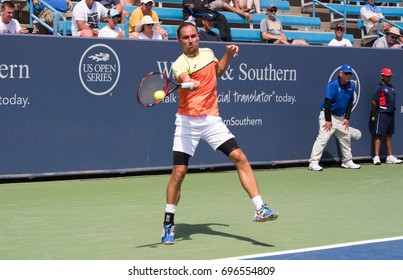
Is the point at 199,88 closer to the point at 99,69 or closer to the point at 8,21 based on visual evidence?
the point at 99,69

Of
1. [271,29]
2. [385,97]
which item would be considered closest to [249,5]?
[271,29]

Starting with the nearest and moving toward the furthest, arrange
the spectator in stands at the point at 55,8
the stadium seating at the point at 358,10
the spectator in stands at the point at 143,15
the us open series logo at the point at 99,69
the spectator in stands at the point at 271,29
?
1. the us open series logo at the point at 99,69
2. the spectator in stands at the point at 143,15
3. the spectator in stands at the point at 55,8
4. the spectator in stands at the point at 271,29
5. the stadium seating at the point at 358,10

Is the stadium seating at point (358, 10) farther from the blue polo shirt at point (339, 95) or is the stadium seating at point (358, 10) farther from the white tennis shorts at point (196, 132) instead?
the white tennis shorts at point (196, 132)

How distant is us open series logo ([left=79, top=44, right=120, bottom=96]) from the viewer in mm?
12164

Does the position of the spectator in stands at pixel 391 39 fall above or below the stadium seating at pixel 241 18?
below

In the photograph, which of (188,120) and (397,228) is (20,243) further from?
(397,228)

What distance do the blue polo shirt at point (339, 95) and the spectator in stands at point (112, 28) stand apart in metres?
3.54

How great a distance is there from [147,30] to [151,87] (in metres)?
5.91

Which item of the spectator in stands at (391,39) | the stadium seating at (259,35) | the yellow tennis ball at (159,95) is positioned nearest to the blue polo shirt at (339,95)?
the stadium seating at (259,35)

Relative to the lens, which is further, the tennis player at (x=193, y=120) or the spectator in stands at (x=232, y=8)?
the spectator in stands at (x=232, y=8)

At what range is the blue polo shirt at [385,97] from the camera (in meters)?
14.8

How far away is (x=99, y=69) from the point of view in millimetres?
12281
